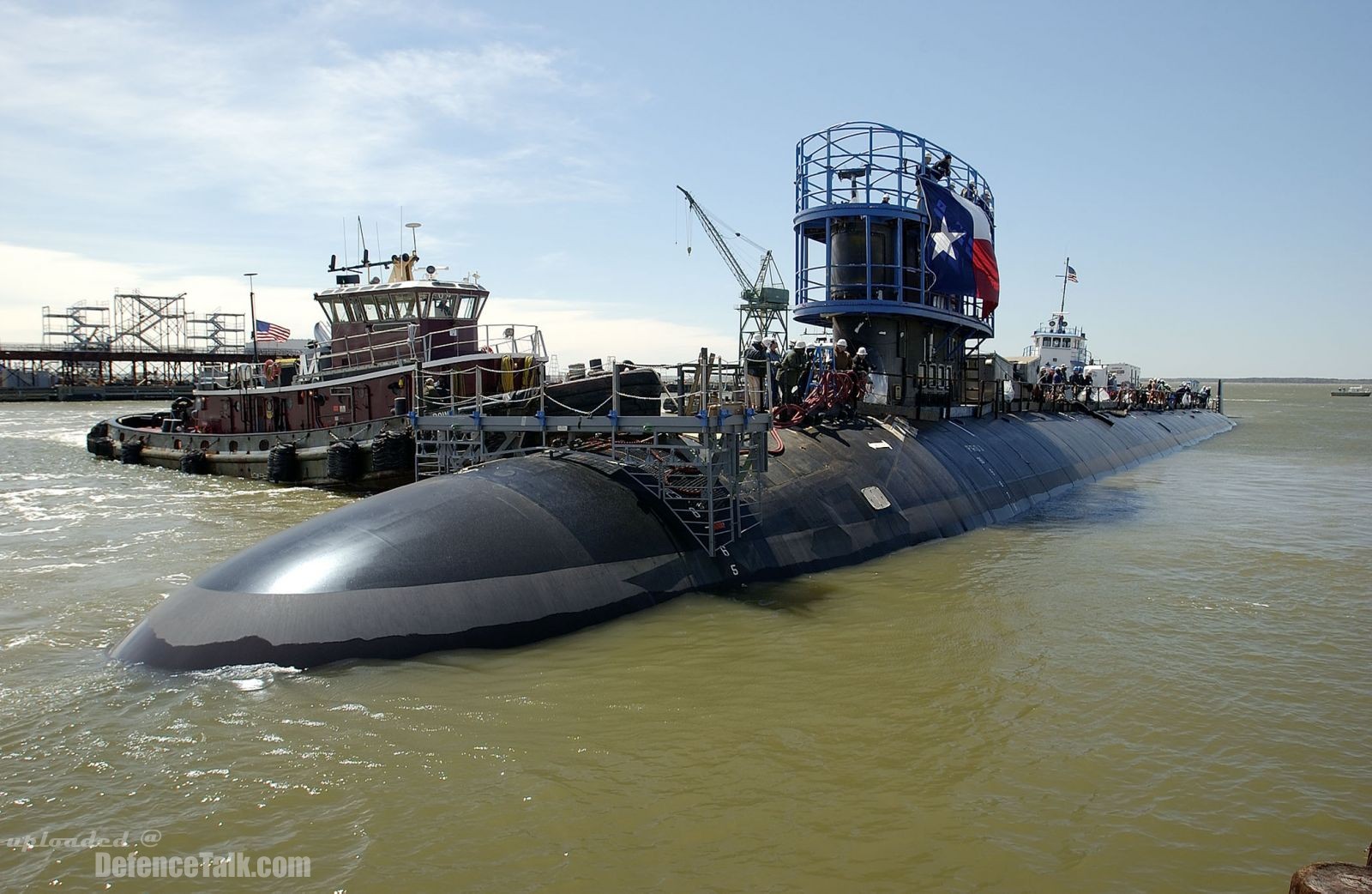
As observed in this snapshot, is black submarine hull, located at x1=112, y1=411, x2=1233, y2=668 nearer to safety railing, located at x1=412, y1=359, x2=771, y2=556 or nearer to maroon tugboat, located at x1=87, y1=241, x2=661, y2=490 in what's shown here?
safety railing, located at x1=412, y1=359, x2=771, y2=556

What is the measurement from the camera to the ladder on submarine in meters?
12.7

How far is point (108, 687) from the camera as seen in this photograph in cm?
937

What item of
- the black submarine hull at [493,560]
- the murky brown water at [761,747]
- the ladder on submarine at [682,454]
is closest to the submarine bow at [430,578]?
the black submarine hull at [493,560]

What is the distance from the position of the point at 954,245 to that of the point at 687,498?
13.0m

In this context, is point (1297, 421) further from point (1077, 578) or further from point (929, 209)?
point (1077, 578)

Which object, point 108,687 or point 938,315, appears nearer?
point 108,687

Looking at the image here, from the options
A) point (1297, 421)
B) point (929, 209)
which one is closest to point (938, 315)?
point (929, 209)

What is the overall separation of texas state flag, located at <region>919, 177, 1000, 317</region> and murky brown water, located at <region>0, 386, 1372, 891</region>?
33.0ft

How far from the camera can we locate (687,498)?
42.1 ft

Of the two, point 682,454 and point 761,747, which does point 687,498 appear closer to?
point 682,454

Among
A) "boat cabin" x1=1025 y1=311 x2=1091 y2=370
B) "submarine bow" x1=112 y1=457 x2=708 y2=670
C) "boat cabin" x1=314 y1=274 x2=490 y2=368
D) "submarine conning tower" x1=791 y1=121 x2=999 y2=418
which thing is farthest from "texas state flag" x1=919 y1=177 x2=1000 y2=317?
"boat cabin" x1=1025 y1=311 x2=1091 y2=370

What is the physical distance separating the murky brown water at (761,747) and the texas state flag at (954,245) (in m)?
10.1

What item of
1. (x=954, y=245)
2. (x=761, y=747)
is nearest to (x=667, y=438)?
(x=761, y=747)

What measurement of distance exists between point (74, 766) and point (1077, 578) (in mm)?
13790
